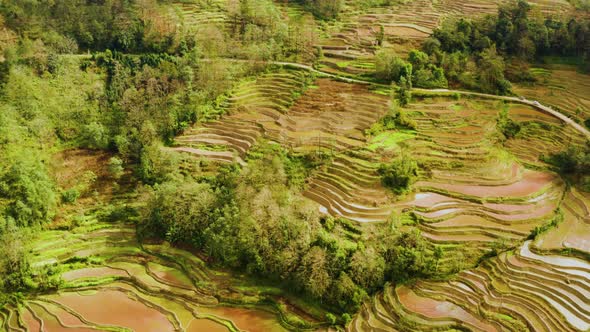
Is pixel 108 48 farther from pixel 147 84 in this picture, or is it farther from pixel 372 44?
pixel 372 44

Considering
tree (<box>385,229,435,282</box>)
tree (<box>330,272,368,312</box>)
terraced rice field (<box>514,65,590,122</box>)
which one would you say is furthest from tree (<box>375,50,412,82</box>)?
tree (<box>330,272,368,312</box>)

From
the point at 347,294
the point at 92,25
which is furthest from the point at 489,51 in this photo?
the point at 92,25

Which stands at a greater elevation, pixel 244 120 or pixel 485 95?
pixel 485 95

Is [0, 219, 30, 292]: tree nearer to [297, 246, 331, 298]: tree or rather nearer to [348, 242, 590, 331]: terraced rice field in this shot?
[297, 246, 331, 298]: tree

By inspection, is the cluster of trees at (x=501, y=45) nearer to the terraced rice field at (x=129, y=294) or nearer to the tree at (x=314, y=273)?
the tree at (x=314, y=273)

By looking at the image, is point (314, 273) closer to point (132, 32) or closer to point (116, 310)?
point (116, 310)

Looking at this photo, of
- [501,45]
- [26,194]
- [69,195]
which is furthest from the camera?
[501,45]
